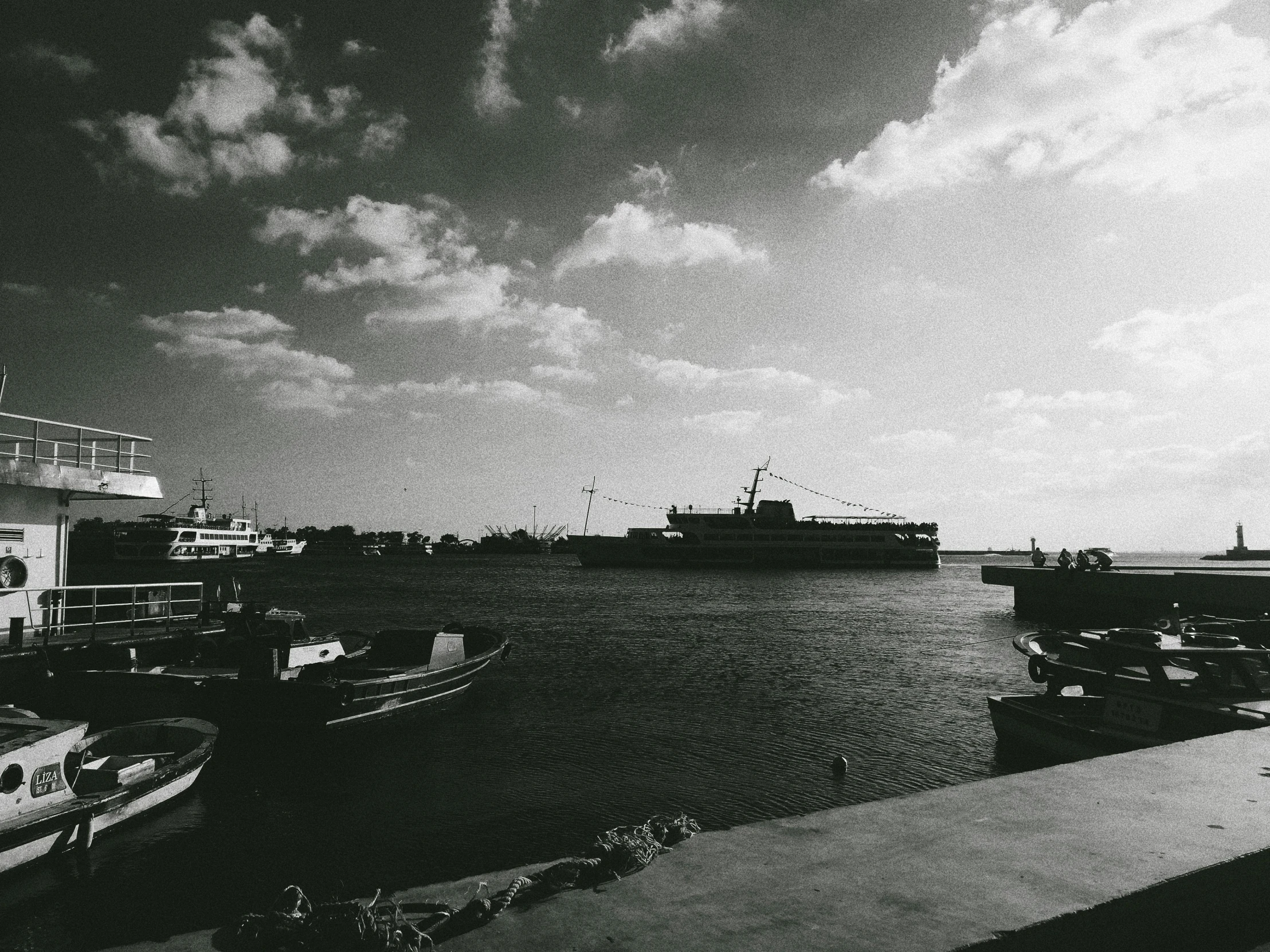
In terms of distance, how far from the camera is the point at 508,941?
10.2ft

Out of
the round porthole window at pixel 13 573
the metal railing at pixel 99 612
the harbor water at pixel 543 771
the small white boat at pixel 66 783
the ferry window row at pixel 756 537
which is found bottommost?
the harbor water at pixel 543 771

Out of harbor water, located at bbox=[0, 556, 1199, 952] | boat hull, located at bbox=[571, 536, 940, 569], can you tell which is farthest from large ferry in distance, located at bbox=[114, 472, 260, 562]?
harbor water, located at bbox=[0, 556, 1199, 952]

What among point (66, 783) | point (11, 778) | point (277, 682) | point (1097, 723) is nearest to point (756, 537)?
point (277, 682)

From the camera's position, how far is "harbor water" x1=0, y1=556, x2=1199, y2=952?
32.1 ft

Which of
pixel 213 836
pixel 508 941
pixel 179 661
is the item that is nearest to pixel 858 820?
pixel 508 941

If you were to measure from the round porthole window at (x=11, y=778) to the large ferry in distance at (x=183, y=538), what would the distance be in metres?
138

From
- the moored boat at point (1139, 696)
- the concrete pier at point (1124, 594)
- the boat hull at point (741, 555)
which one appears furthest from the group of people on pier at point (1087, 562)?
the boat hull at point (741, 555)

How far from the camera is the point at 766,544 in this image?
114375mm

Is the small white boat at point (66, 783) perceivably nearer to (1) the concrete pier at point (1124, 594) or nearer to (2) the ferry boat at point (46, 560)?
(2) the ferry boat at point (46, 560)

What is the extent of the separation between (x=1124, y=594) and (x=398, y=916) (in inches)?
1591

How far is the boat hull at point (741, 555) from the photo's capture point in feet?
373

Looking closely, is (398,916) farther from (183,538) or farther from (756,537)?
Result: (183,538)

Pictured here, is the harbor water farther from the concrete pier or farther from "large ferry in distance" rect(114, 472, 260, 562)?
"large ferry in distance" rect(114, 472, 260, 562)

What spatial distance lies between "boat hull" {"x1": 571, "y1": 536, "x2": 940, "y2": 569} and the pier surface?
359ft
